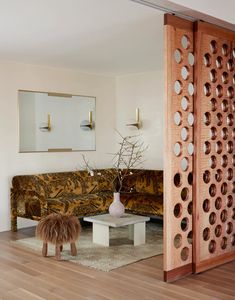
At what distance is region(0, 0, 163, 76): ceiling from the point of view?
12.1 ft

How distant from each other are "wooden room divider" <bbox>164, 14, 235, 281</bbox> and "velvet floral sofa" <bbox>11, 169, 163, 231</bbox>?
4.94 feet

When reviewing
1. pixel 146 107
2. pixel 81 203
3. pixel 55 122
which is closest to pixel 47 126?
pixel 55 122

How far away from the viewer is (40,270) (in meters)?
4.21

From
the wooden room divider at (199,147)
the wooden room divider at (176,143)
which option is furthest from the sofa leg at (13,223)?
the wooden room divider at (176,143)

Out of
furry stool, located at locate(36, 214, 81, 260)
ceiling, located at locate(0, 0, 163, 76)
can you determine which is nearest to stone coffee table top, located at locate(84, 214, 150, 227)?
furry stool, located at locate(36, 214, 81, 260)

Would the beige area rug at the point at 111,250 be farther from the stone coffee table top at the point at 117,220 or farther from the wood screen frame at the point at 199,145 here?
the wood screen frame at the point at 199,145

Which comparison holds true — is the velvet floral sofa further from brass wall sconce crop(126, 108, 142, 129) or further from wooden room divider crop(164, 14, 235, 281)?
wooden room divider crop(164, 14, 235, 281)

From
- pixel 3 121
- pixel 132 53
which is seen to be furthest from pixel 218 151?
pixel 3 121

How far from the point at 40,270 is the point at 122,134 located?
12.3ft

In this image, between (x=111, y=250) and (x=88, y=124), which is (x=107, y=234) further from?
(x=88, y=124)

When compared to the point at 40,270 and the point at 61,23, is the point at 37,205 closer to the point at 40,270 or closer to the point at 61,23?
the point at 40,270

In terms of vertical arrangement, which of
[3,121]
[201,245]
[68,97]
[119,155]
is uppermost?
[68,97]

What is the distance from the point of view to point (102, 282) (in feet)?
12.6

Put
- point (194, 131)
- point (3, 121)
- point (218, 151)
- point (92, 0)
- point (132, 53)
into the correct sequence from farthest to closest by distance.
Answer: point (3, 121) → point (132, 53) → point (218, 151) → point (194, 131) → point (92, 0)
